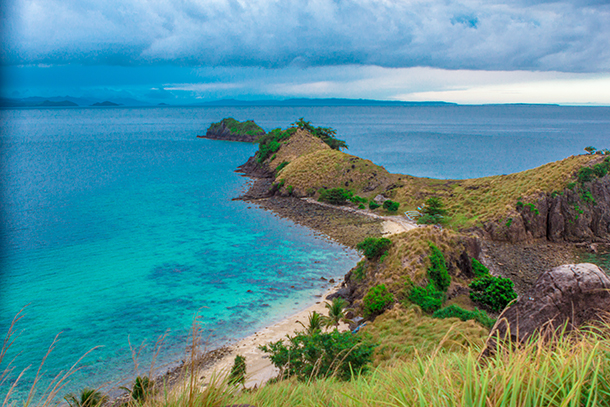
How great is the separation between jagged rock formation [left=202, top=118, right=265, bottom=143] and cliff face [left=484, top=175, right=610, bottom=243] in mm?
119584

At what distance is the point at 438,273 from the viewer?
24188mm

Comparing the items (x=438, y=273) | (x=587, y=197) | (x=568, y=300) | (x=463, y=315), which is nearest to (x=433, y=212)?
(x=587, y=197)

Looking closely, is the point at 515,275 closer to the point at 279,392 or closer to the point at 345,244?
the point at 345,244

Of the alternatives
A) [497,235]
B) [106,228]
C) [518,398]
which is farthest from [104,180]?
[518,398]

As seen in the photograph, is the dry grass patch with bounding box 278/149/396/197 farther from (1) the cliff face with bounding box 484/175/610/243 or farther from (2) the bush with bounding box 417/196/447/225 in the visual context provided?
(1) the cliff face with bounding box 484/175/610/243

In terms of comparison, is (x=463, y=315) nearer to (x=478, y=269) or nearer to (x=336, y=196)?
(x=478, y=269)

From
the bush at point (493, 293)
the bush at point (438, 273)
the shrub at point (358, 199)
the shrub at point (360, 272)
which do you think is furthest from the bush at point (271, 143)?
the bush at point (493, 293)

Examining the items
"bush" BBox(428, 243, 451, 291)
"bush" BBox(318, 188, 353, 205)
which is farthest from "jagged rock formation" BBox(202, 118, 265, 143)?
"bush" BBox(428, 243, 451, 291)

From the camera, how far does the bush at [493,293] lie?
22.4m

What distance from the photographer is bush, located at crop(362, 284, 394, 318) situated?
2211cm

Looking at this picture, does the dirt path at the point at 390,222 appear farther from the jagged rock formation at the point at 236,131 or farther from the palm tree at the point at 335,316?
the jagged rock formation at the point at 236,131

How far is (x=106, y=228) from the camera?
44.9 meters

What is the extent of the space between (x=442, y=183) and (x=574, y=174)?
49.1 ft

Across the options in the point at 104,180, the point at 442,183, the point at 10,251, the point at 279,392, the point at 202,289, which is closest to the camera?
the point at 279,392
